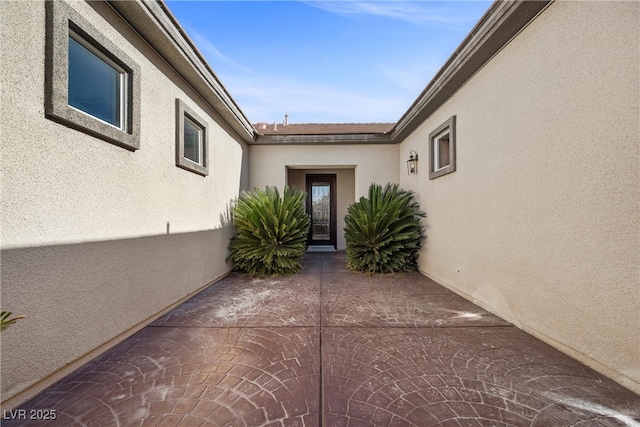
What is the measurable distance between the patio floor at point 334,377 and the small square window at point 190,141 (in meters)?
2.21

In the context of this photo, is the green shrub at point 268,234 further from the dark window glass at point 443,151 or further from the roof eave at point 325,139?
A: the dark window glass at point 443,151

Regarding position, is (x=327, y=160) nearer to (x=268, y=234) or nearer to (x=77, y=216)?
(x=268, y=234)

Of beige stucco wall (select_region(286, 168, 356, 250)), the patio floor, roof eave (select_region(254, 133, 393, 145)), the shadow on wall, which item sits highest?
roof eave (select_region(254, 133, 393, 145))

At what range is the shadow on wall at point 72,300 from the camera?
1.61 meters

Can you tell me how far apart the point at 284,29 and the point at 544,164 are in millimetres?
6464

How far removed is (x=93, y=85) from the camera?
2.28 meters

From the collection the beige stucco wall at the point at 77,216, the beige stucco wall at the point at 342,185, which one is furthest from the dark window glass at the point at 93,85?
the beige stucco wall at the point at 342,185

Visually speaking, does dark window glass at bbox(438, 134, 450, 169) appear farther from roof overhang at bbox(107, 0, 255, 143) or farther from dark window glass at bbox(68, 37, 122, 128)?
dark window glass at bbox(68, 37, 122, 128)

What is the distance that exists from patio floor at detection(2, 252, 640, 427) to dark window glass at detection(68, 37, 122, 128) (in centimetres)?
235

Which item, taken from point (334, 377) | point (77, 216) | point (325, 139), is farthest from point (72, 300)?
point (325, 139)

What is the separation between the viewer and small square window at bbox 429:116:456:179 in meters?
4.02

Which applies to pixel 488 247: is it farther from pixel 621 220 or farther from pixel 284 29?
pixel 284 29

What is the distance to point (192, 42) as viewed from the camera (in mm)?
3209

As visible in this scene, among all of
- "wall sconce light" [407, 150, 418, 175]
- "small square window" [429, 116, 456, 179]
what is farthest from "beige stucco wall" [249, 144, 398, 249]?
"small square window" [429, 116, 456, 179]
